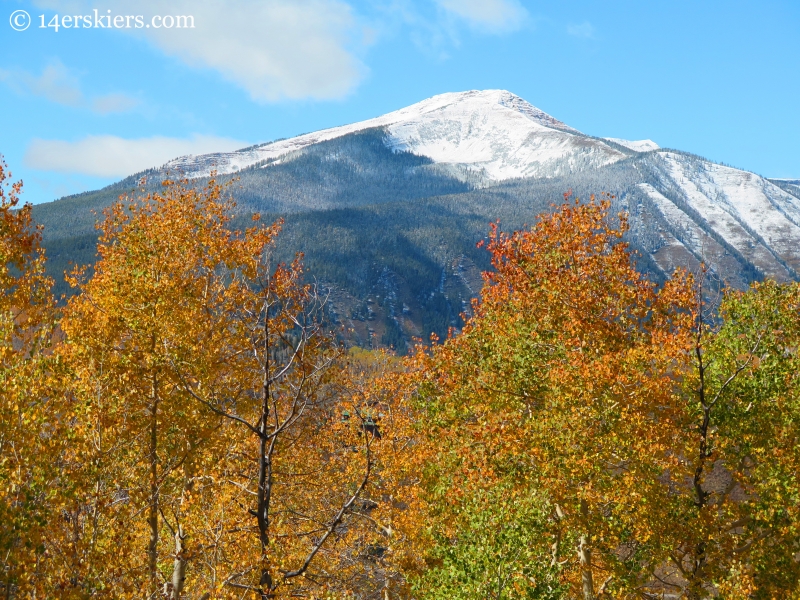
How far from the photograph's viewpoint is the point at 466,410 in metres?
24.8

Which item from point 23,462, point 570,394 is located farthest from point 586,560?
point 23,462

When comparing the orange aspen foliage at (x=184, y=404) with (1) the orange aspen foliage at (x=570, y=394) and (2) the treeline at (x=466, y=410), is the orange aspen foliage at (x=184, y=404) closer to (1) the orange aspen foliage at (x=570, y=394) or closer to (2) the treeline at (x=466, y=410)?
(2) the treeline at (x=466, y=410)

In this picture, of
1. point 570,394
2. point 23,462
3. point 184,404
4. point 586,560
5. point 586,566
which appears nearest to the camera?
point 23,462

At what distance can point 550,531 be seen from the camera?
67.6 ft

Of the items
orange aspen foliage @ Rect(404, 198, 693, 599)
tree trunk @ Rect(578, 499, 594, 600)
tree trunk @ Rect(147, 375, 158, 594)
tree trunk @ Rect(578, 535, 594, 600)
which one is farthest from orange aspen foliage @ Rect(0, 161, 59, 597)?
tree trunk @ Rect(578, 535, 594, 600)

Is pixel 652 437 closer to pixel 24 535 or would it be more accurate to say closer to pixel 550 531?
pixel 550 531

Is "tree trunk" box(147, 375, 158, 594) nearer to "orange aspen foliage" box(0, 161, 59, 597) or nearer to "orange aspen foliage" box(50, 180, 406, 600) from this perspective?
"orange aspen foliage" box(50, 180, 406, 600)

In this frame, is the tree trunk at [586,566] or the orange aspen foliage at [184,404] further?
the tree trunk at [586,566]

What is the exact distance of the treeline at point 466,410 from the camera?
16.8 meters

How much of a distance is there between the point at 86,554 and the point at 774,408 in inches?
810

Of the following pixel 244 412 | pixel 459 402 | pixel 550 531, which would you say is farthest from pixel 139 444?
pixel 550 531

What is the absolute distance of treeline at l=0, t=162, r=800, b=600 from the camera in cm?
1683

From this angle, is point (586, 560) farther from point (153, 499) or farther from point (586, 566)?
point (153, 499)

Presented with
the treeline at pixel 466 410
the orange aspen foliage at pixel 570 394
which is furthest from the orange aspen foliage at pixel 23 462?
the orange aspen foliage at pixel 570 394
